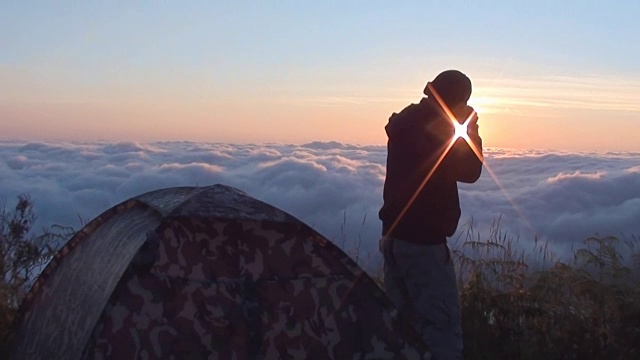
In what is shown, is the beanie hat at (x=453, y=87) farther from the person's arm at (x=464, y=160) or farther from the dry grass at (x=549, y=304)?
the dry grass at (x=549, y=304)

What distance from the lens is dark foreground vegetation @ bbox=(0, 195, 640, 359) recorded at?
20.2ft

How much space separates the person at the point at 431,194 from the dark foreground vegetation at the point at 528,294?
1595 millimetres

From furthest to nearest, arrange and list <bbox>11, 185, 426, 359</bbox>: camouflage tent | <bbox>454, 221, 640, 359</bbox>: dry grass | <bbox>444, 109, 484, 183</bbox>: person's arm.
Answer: <bbox>454, 221, 640, 359</bbox>: dry grass, <bbox>444, 109, 484, 183</bbox>: person's arm, <bbox>11, 185, 426, 359</bbox>: camouflage tent

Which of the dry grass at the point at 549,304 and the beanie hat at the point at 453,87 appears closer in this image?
the beanie hat at the point at 453,87

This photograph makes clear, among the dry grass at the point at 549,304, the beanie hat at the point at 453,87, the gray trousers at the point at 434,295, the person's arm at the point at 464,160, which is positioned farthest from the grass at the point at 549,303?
the beanie hat at the point at 453,87

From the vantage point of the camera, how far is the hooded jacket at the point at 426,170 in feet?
15.0

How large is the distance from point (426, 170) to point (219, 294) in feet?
4.87

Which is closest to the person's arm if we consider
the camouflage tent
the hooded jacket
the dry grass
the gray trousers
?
the hooded jacket

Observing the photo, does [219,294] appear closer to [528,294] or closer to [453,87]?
[453,87]

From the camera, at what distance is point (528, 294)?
6707mm

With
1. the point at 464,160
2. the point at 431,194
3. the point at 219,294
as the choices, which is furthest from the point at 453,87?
the point at 219,294

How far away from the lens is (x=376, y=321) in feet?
15.0

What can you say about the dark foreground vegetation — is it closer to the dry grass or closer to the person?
the dry grass

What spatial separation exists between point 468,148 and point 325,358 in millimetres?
1531
